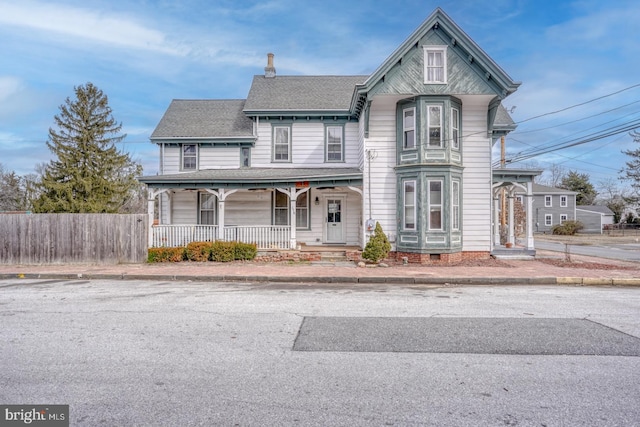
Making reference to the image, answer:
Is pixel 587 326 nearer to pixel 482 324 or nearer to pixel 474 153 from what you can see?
pixel 482 324

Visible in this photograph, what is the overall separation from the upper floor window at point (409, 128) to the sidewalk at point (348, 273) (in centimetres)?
480

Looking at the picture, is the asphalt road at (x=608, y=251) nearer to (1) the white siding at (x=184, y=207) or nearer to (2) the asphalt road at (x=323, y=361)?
(2) the asphalt road at (x=323, y=361)

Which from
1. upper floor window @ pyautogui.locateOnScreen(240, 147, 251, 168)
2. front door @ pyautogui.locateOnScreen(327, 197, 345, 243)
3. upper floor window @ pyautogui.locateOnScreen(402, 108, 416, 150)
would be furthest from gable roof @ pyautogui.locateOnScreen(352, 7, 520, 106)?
upper floor window @ pyautogui.locateOnScreen(240, 147, 251, 168)

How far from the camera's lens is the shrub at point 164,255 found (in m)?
15.5

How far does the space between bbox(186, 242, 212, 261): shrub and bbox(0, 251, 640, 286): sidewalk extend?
17.0 inches

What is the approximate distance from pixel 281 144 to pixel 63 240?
9751mm

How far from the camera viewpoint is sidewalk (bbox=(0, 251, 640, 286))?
11.9 metres

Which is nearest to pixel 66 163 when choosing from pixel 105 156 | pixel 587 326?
pixel 105 156

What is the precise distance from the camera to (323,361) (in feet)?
16.1

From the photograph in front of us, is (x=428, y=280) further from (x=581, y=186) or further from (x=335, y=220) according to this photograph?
(x=581, y=186)

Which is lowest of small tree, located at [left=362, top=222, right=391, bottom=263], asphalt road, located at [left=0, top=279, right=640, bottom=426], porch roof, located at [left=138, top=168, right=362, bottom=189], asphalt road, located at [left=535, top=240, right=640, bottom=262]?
asphalt road, located at [left=0, top=279, right=640, bottom=426]

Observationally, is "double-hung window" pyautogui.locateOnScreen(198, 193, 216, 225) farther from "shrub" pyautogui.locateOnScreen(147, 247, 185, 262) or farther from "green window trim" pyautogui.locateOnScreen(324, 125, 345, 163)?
"green window trim" pyautogui.locateOnScreen(324, 125, 345, 163)

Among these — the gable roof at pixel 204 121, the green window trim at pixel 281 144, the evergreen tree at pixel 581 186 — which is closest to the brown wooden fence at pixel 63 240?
the gable roof at pixel 204 121

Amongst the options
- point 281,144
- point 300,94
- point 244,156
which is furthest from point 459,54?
point 244,156
